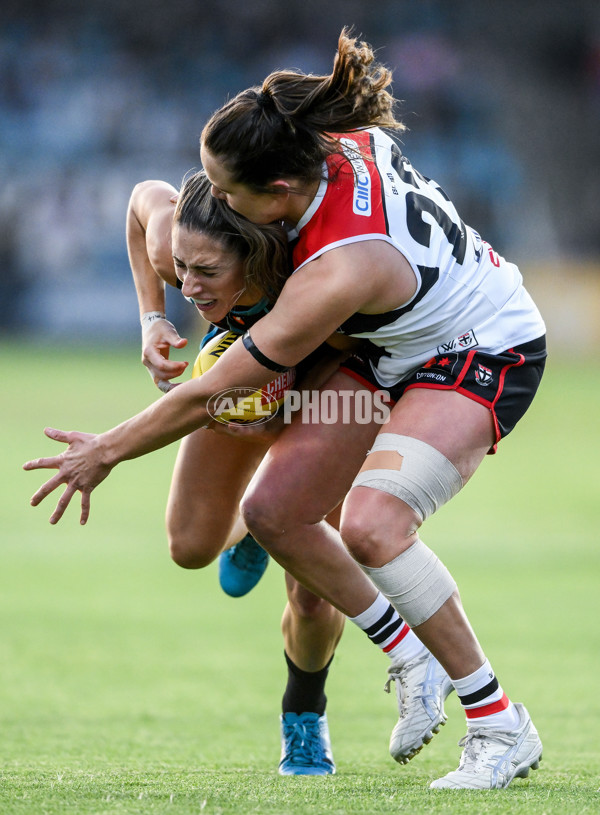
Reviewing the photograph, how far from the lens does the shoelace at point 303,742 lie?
399 cm

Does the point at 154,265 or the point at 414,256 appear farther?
the point at 154,265

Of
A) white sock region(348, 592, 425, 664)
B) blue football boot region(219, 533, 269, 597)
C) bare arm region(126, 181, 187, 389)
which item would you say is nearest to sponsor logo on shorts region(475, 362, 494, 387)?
white sock region(348, 592, 425, 664)

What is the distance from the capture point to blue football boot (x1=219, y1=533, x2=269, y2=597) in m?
4.90

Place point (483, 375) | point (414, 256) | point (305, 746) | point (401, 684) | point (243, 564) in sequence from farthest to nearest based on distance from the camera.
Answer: point (243, 564) < point (305, 746) < point (401, 684) < point (483, 375) < point (414, 256)

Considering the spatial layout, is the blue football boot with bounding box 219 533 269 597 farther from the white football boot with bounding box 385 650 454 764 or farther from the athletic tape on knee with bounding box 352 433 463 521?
the athletic tape on knee with bounding box 352 433 463 521

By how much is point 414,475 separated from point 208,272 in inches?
37.2

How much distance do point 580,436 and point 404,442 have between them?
11.4 meters

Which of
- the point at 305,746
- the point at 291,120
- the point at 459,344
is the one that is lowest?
the point at 305,746

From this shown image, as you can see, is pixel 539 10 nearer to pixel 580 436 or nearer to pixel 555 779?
pixel 580 436

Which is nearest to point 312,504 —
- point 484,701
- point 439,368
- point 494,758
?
point 439,368

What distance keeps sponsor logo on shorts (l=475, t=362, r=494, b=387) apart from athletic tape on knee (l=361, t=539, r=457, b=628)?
566 mm

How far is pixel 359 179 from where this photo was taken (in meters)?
3.43

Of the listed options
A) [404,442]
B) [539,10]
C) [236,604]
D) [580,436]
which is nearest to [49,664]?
[236,604]

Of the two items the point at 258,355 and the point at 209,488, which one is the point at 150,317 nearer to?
the point at 209,488
